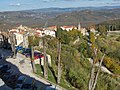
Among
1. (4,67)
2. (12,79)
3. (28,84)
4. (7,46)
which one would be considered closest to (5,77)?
(12,79)

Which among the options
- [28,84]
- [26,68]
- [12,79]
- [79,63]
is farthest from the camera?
[79,63]

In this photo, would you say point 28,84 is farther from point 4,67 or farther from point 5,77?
point 4,67

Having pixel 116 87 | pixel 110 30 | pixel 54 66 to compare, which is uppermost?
pixel 54 66

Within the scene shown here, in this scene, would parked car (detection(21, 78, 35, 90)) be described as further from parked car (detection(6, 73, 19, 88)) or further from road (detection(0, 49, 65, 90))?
parked car (detection(6, 73, 19, 88))

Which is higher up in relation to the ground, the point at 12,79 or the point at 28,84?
the point at 28,84

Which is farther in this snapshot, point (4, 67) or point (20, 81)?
point (4, 67)

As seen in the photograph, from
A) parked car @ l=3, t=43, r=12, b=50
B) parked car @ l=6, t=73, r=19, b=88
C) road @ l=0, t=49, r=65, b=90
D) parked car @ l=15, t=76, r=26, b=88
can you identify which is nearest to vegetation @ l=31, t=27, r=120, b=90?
road @ l=0, t=49, r=65, b=90

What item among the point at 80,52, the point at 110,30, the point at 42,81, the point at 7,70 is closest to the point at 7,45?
the point at 80,52

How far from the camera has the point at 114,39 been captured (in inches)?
2667

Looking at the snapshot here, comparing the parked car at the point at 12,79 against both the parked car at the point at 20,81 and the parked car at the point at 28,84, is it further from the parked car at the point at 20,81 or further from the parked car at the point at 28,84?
the parked car at the point at 28,84

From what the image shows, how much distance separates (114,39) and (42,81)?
4511 cm

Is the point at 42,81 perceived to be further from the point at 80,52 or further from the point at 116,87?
the point at 80,52

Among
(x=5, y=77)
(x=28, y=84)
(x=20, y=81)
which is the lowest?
(x=5, y=77)

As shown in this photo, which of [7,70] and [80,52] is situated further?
[80,52]
